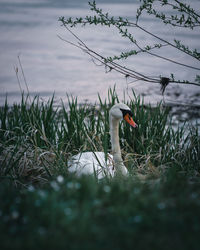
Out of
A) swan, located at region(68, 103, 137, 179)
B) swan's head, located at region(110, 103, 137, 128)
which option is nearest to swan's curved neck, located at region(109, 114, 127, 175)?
swan, located at region(68, 103, 137, 179)

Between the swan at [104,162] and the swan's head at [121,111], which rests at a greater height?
the swan's head at [121,111]

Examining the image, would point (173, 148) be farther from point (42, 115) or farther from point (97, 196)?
point (97, 196)

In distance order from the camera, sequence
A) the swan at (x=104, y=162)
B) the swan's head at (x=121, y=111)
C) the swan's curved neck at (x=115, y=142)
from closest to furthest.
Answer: the swan at (x=104, y=162) < the swan's curved neck at (x=115, y=142) < the swan's head at (x=121, y=111)

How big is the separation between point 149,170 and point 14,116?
3.46m

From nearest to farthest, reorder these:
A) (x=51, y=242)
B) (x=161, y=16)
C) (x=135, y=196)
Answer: (x=51, y=242)
(x=135, y=196)
(x=161, y=16)

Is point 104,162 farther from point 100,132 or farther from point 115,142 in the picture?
point 100,132

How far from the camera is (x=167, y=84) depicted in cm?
544

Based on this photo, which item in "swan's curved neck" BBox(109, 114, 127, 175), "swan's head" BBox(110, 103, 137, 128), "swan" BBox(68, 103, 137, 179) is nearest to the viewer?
"swan" BBox(68, 103, 137, 179)

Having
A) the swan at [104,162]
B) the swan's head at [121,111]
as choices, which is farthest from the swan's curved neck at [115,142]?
the swan's head at [121,111]

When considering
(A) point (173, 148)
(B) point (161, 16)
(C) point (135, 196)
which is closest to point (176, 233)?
(C) point (135, 196)

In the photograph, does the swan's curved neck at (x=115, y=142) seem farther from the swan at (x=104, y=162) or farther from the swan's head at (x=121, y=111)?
the swan's head at (x=121, y=111)

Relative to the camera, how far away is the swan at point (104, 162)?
5.31 metres

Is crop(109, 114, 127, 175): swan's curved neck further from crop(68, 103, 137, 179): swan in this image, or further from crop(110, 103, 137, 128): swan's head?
crop(110, 103, 137, 128): swan's head

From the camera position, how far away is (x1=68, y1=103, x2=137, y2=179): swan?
209 inches
